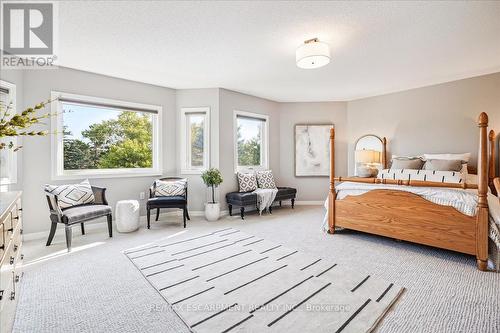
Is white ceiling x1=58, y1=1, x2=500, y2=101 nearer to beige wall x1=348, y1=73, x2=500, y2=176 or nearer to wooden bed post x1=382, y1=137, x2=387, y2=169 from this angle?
beige wall x1=348, y1=73, x2=500, y2=176

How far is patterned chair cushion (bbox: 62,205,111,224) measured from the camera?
3.05 m

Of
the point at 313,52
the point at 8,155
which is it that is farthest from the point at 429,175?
the point at 8,155

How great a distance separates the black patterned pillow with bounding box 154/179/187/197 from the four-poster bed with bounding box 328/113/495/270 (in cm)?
253

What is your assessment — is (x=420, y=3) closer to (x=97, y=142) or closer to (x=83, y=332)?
(x=83, y=332)

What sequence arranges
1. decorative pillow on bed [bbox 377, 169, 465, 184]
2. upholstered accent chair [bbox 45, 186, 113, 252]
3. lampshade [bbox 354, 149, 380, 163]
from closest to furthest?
upholstered accent chair [bbox 45, 186, 113, 252] < decorative pillow on bed [bbox 377, 169, 465, 184] < lampshade [bbox 354, 149, 380, 163]

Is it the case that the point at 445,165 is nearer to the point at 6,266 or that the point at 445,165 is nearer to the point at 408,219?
the point at 408,219

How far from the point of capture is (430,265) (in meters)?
2.58

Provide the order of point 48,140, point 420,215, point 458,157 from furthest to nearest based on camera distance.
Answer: point 458,157
point 48,140
point 420,215

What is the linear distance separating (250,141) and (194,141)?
4.34 ft

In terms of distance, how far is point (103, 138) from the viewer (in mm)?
4277

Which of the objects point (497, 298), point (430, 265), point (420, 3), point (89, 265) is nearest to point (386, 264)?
point (430, 265)

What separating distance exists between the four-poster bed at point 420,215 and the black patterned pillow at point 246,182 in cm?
189

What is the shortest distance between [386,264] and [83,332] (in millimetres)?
2732

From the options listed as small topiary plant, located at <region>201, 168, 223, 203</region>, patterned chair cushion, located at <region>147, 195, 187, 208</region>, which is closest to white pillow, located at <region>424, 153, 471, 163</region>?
small topiary plant, located at <region>201, 168, 223, 203</region>
